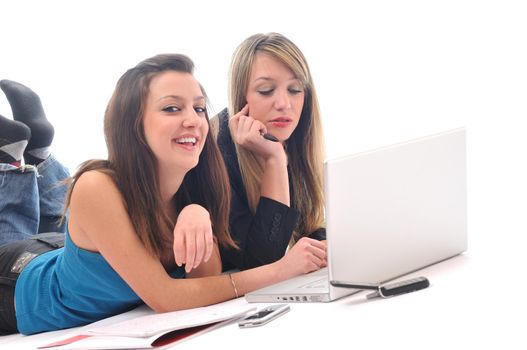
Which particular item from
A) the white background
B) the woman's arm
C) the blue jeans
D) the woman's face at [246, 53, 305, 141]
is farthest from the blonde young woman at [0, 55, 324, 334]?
the white background

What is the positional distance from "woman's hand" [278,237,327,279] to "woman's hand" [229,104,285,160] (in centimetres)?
31

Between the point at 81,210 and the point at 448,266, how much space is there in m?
0.83

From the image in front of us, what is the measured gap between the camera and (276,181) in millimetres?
2287

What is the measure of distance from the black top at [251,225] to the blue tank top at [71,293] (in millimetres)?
202

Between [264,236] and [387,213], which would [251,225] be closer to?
[264,236]

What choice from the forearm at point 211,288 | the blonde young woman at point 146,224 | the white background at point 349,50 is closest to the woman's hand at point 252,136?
the blonde young woman at point 146,224

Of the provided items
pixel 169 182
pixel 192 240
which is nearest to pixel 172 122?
pixel 169 182

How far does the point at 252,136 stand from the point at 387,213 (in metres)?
0.53

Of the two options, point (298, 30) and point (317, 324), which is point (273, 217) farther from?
point (298, 30)

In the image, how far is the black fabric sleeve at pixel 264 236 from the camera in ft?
7.39

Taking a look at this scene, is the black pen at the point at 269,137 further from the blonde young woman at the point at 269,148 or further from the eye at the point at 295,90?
the eye at the point at 295,90

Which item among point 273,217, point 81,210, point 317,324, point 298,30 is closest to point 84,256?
point 81,210

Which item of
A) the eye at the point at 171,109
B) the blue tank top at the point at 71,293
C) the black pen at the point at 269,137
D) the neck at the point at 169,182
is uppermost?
the eye at the point at 171,109

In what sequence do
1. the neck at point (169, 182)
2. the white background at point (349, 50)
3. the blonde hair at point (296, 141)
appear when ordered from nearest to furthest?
1. the neck at point (169, 182)
2. the blonde hair at point (296, 141)
3. the white background at point (349, 50)
